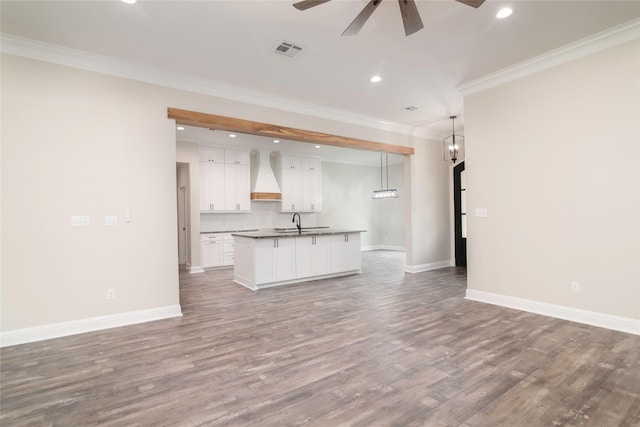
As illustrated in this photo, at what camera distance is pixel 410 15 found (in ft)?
A: 7.77

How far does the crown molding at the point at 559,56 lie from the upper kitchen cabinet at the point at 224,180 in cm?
543

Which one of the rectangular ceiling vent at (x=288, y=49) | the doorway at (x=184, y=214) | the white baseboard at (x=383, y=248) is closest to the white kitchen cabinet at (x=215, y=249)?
the doorway at (x=184, y=214)

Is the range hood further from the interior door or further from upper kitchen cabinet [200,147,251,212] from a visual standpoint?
the interior door

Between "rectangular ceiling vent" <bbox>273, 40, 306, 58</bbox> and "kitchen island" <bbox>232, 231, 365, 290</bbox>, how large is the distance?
284 centimetres

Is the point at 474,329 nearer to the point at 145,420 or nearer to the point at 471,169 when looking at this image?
the point at 471,169

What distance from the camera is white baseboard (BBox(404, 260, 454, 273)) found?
6551mm

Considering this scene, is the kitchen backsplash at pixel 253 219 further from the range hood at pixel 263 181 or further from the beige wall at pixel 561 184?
the beige wall at pixel 561 184

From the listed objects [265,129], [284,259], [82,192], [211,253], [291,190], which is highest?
[265,129]

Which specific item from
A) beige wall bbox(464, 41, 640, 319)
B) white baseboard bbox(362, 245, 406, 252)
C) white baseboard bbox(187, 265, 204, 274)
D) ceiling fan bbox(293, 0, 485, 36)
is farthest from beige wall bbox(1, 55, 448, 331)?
white baseboard bbox(362, 245, 406, 252)

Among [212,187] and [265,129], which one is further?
[212,187]

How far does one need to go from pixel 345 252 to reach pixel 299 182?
3339 millimetres

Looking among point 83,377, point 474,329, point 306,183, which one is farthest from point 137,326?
point 306,183

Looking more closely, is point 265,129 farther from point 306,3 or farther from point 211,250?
point 211,250

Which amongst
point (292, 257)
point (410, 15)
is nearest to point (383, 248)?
point (292, 257)
